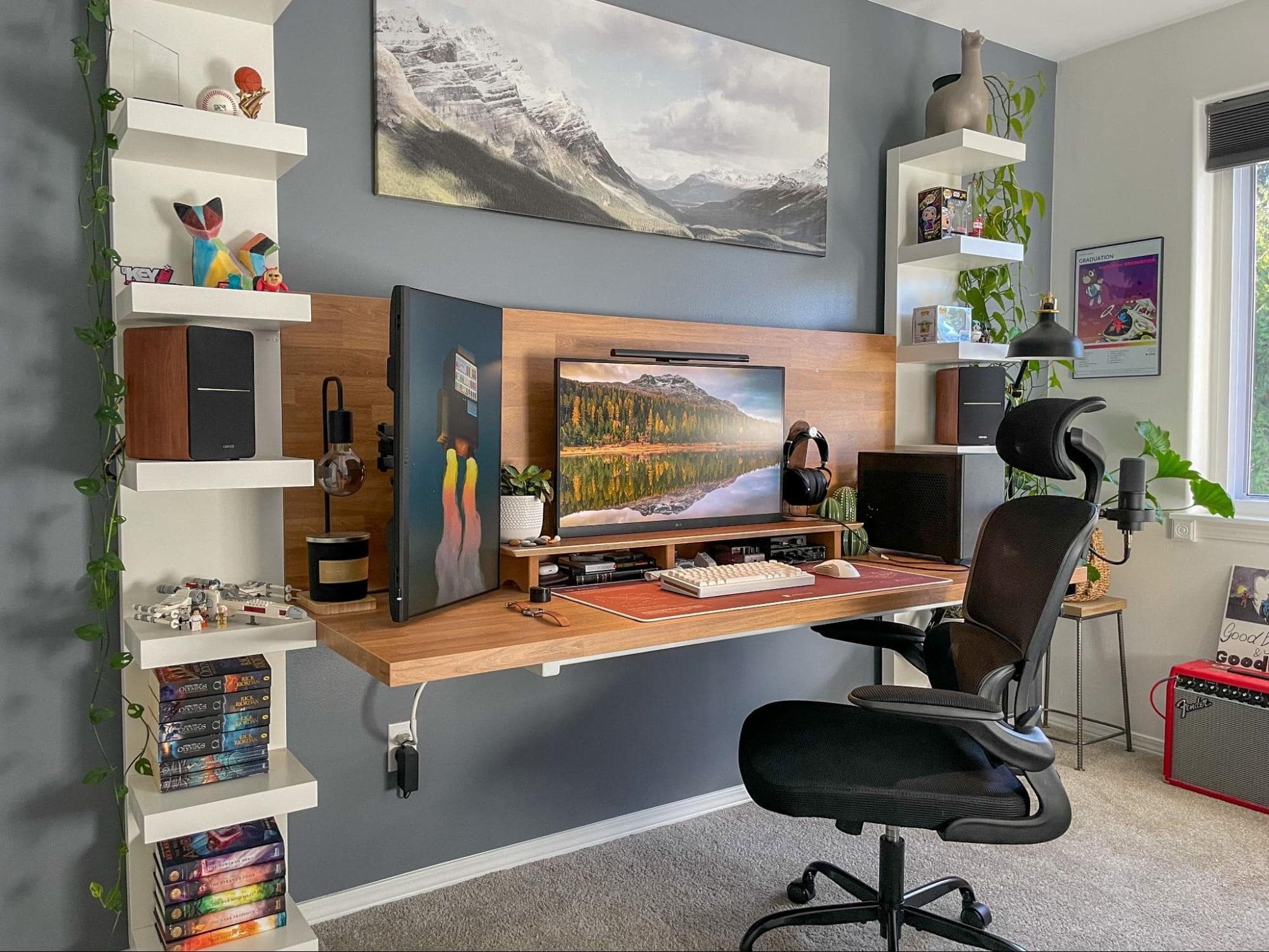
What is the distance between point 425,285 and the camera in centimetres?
232

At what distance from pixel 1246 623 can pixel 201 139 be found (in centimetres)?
335

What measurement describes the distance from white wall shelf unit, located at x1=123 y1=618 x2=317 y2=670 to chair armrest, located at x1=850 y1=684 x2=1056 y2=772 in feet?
3.55

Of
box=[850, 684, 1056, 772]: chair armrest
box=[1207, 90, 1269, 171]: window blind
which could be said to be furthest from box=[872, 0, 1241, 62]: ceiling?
box=[850, 684, 1056, 772]: chair armrest

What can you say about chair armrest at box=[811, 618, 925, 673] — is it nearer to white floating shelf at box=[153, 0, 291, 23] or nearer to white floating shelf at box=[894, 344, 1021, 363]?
white floating shelf at box=[894, 344, 1021, 363]

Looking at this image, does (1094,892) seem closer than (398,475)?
No

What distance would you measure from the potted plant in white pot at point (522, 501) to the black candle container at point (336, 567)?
0.38 meters

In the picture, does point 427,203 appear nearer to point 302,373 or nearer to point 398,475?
point 302,373

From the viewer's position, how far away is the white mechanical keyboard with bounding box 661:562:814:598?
82.7 inches

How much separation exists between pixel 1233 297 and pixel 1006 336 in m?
0.76

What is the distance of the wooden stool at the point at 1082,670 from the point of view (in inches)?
128

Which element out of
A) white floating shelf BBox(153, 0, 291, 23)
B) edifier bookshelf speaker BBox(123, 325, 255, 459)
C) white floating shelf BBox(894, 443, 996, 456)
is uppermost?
white floating shelf BBox(153, 0, 291, 23)

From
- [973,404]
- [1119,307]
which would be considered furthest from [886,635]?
[1119,307]

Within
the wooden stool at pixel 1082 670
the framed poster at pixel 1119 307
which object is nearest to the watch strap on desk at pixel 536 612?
the wooden stool at pixel 1082 670

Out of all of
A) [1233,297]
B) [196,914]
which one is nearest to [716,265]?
[1233,297]
